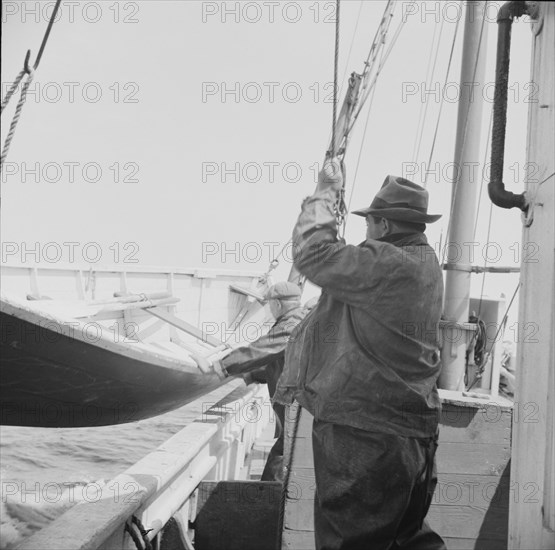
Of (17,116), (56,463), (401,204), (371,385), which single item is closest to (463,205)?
(401,204)

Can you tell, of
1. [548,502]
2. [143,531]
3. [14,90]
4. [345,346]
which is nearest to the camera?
[548,502]

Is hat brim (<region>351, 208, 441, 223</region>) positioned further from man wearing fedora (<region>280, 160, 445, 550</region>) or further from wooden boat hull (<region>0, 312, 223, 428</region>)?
wooden boat hull (<region>0, 312, 223, 428</region>)

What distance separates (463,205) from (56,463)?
22.1 ft

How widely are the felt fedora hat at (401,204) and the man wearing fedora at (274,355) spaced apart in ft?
8.54

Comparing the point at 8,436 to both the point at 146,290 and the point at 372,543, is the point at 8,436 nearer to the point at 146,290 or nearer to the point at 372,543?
the point at 146,290

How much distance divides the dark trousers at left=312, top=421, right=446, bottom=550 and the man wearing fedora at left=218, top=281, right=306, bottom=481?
266cm

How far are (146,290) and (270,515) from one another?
24.0ft

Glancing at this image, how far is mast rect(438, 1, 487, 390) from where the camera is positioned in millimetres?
4727

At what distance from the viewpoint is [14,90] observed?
2.21 metres

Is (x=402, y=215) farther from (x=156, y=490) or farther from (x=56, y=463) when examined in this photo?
(x=56, y=463)

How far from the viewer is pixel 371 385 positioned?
2303 millimetres

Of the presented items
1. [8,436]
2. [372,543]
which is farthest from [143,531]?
[8,436]

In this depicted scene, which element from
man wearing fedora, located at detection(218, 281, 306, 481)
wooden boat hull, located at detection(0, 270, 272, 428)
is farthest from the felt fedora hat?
man wearing fedora, located at detection(218, 281, 306, 481)

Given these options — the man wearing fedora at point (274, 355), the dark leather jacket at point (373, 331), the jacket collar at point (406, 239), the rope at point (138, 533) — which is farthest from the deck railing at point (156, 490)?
the jacket collar at point (406, 239)
